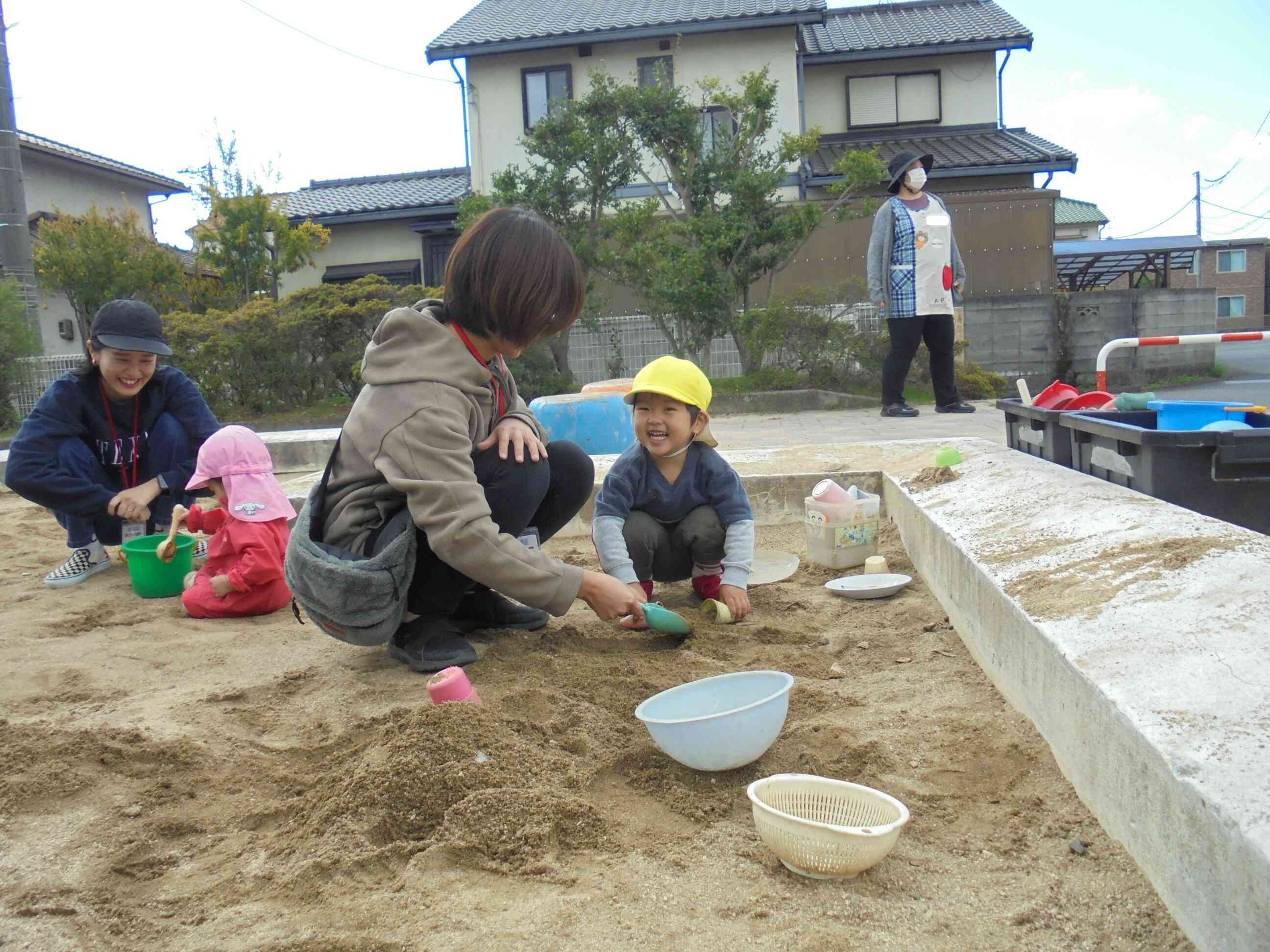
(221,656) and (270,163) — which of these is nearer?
(221,656)

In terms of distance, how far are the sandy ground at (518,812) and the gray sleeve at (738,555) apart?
0.98ft

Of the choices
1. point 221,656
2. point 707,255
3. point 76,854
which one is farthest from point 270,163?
point 76,854

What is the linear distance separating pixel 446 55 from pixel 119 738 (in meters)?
15.4

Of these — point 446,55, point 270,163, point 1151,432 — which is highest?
point 446,55

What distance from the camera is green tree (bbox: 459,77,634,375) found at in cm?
1111

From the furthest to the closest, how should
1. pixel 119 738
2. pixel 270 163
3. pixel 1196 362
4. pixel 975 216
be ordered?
pixel 270 163 → pixel 975 216 → pixel 1196 362 → pixel 119 738

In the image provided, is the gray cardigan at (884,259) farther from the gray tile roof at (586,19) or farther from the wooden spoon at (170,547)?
the gray tile roof at (586,19)

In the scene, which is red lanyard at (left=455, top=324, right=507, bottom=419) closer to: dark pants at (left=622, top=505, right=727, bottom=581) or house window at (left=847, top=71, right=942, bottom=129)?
dark pants at (left=622, top=505, right=727, bottom=581)

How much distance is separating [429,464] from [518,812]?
866 mm

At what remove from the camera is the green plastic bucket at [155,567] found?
11.5 ft

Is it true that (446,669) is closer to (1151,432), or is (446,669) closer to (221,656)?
(221,656)

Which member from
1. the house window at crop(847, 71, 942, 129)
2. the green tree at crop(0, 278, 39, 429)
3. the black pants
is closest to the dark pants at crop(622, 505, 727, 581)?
the black pants

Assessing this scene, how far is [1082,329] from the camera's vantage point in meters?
11.4

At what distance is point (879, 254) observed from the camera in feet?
24.0
